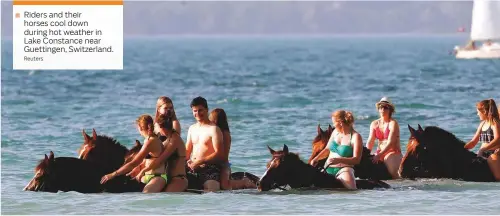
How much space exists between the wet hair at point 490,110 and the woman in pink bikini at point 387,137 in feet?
3.76

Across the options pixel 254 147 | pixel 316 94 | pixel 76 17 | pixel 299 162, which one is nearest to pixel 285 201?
pixel 299 162

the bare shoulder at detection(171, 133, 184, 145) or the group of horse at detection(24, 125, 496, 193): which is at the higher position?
the bare shoulder at detection(171, 133, 184, 145)

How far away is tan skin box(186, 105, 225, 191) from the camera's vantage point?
1591 centimetres

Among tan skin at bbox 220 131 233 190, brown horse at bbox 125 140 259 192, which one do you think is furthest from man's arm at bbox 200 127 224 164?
brown horse at bbox 125 140 259 192

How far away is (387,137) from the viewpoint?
17.4 meters

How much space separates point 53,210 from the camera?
1519 cm

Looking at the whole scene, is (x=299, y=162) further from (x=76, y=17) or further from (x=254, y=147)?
(x=254, y=147)

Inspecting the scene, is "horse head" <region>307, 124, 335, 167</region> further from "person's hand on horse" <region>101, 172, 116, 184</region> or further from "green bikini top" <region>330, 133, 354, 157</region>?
"person's hand on horse" <region>101, 172, 116, 184</region>

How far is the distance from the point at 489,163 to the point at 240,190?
3.49m

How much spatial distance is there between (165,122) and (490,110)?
14.6 feet

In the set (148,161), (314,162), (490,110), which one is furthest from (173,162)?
(490,110)

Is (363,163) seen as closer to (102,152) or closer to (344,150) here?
(344,150)

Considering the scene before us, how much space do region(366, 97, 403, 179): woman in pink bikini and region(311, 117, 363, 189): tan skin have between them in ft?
3.86
